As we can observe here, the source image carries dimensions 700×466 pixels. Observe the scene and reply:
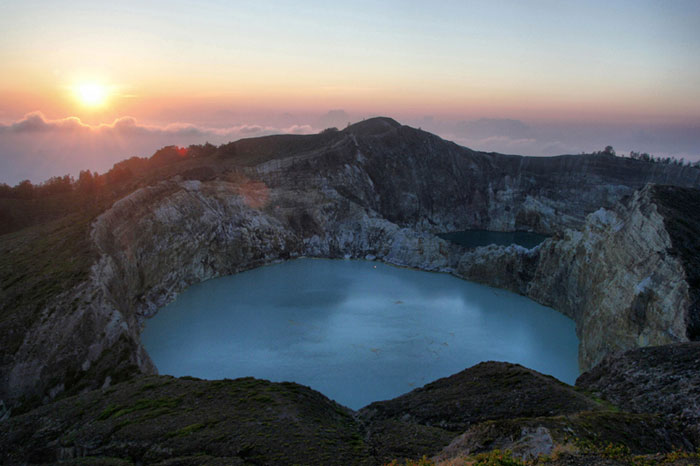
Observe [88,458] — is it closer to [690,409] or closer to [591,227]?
[690,409]

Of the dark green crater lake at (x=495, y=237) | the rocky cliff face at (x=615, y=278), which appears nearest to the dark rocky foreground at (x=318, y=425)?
the rocky cliff face at (x=615, y=278)

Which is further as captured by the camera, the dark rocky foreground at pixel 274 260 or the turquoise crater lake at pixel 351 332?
the turquoise crater lake at pixel 351 332

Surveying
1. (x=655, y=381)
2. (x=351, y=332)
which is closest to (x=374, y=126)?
(x=351, y=332)

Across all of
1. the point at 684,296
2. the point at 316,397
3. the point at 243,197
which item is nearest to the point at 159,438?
the point at 316,397

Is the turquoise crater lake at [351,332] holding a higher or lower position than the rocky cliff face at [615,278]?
lower

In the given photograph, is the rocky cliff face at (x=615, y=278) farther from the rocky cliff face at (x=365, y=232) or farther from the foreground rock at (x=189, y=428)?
the foreground rock at (x=189, y=428)
